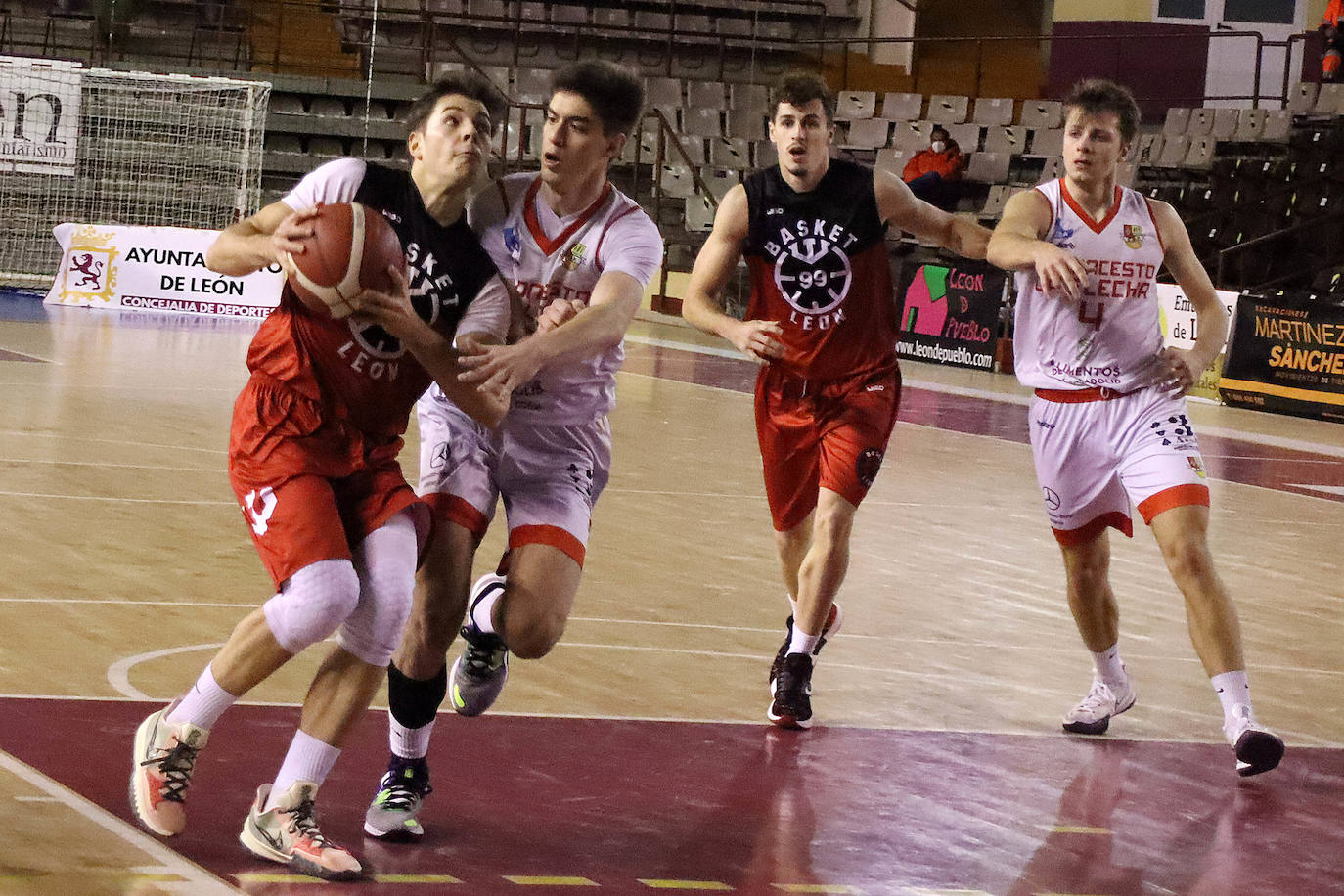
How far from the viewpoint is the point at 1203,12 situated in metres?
26.9

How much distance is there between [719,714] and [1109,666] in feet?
4.18

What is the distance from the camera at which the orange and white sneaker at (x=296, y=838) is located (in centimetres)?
379

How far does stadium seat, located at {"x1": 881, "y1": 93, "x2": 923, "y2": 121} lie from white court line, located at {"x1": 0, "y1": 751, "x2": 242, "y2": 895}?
2181 centimetres

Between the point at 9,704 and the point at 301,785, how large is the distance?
146 centimetres

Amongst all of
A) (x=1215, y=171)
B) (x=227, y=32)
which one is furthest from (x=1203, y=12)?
(x=227, y=32)

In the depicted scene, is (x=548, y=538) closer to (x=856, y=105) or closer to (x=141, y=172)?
(x=141, y=172)

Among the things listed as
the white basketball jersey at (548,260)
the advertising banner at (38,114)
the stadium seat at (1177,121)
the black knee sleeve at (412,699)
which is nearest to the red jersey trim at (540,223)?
the white basketball jersey at (548,260)

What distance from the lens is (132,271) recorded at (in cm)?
1962

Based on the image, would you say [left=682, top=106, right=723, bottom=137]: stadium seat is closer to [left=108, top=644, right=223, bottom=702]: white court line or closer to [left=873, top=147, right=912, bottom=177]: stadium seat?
[left=873, top=147, right=912, bottom=177]: stadium seat

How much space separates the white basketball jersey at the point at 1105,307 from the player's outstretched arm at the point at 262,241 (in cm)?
266

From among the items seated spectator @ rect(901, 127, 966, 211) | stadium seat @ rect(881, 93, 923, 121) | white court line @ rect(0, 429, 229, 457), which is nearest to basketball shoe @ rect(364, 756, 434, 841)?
white court line @ rect(0, 429, 229, 457)

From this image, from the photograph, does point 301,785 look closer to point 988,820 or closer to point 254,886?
point 254,886

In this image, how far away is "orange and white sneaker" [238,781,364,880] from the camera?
3.79 m

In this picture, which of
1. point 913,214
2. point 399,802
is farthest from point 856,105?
point 399,802
